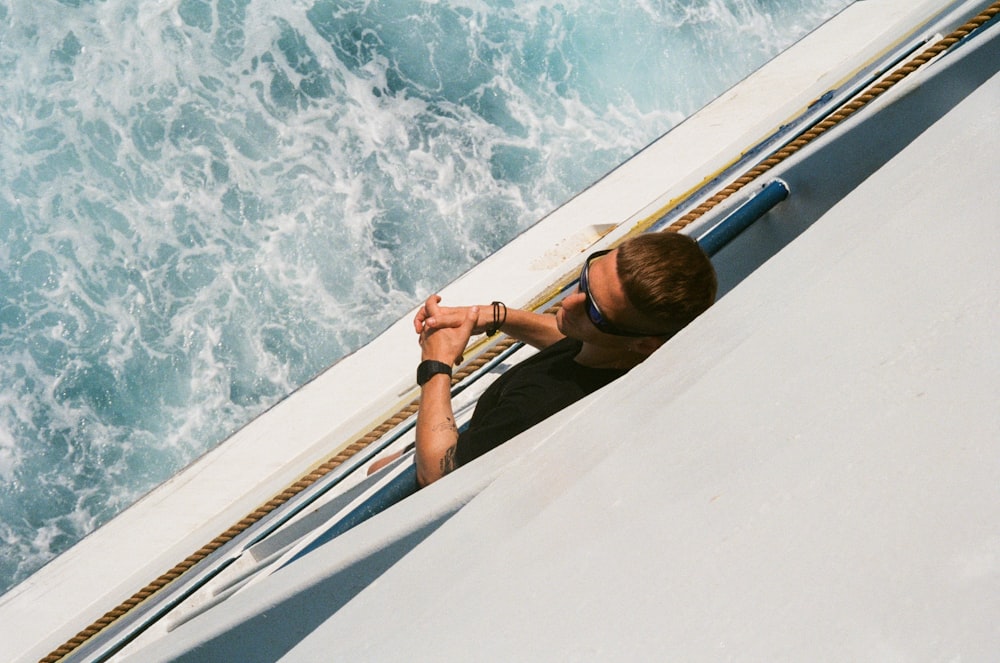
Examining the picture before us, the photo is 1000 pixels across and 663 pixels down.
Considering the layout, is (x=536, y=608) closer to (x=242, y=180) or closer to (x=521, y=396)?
(x=521, y=396)

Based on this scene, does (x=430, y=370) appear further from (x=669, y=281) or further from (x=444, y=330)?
(x=669, y=281)

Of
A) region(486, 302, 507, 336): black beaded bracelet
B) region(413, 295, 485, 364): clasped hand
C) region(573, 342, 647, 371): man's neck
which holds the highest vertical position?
region(413, 295, 485, 364): clasped hand

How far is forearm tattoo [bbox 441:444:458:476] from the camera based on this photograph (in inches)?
57.2

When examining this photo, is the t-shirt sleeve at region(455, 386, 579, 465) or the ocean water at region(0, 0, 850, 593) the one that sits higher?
the ocean water at region(0, 0, 850, 593)

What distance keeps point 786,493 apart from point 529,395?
91 cm

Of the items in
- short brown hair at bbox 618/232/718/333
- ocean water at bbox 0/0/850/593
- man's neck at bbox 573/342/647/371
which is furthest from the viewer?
ocean water at bbox 0/0/850/593

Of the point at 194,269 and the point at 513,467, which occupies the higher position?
the point at 194,269

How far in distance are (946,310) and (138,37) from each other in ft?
17.1

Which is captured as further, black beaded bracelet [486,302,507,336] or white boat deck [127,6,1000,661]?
black beaded bracelet [486,302,507,336]

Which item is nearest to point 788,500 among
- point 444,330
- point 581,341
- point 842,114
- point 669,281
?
Answer: point 669,281

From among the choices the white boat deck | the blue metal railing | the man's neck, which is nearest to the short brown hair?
the man's neck

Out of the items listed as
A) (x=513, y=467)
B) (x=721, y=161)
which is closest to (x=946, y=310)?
(x=513, y=467)

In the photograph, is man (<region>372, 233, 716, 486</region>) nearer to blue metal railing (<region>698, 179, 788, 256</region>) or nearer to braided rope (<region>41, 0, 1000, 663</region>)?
blue metal railing (<region>698, 179, 788, 256</region>)

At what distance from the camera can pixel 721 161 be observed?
9.21 ft
